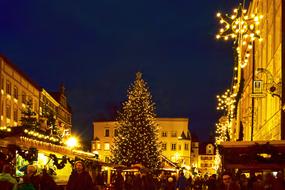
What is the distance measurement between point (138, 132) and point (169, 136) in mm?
57624

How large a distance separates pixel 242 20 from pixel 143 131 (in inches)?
1521

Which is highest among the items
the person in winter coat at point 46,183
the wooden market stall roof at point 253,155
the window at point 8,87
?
the window at point 8,87

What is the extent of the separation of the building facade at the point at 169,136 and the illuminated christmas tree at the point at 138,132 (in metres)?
53.3

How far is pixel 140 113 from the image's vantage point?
5866cm

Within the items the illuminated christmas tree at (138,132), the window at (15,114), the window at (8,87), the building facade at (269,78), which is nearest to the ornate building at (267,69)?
the building facade at (269,78)

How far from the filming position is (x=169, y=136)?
11550 centimetres

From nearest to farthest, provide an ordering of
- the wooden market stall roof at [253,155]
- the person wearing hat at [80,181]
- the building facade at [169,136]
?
the person wearing hat at [80,181], the wooden market stall roof at [253,155], the building facade at [169,136]

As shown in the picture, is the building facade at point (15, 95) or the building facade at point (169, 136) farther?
the building facade at point (169, 136)

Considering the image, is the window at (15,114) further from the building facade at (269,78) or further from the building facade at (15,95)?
the building facade at (269,78)

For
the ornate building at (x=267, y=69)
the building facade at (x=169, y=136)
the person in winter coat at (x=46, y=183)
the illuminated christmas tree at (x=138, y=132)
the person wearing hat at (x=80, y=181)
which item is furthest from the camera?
the building facade at (x=169, y=136)

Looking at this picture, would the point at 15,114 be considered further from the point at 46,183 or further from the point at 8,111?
the point at 46,183

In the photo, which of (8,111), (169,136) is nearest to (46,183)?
(8,111)

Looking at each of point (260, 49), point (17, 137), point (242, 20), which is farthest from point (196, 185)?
point (17, 137)

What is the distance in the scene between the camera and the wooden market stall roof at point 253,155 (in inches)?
617
